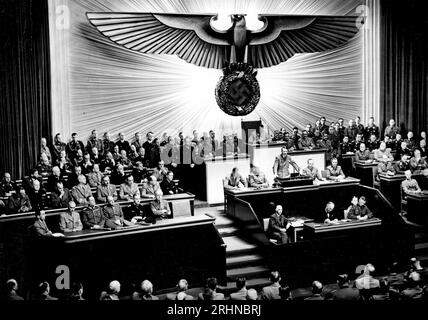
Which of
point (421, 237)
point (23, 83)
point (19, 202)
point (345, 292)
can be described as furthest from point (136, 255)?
point (421, 237)

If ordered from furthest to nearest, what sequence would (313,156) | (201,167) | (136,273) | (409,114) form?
(409,114) < (313,156) < (201,167) < (136,273)

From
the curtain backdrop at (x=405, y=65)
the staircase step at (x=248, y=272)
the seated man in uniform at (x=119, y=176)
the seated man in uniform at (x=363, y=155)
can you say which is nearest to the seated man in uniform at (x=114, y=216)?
the staircase step at (x=248, y=272)

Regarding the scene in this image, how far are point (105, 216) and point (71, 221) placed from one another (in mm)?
605

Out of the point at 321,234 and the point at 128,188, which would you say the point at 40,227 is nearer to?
the point at 128,188

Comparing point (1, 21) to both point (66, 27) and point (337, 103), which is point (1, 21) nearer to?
point (66, 27)

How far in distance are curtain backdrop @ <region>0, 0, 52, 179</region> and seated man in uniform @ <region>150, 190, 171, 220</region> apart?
3650 millimetres

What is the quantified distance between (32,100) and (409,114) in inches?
407

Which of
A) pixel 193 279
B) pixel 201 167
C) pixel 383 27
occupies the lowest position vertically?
pixel 193 279

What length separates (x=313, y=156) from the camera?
14.2 m

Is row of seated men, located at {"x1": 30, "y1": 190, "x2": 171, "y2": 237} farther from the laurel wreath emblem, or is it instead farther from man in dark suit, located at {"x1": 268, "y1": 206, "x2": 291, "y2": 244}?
the laurel wreath emblem

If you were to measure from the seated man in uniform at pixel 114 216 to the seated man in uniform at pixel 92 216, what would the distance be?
10 cm

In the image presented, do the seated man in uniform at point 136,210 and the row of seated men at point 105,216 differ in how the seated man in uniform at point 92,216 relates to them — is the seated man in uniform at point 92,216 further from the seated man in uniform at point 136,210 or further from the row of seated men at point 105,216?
the seated man in uniform at point 136,210
